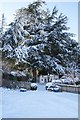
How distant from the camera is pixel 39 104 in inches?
171

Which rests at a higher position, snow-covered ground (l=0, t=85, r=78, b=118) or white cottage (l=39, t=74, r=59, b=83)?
white cottage (l=39, t=74, r=59, b=83)

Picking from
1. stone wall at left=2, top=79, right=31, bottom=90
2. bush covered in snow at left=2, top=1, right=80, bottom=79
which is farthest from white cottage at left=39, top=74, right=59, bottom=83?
stone wall at left=2, top=79, right=31, bottom=90

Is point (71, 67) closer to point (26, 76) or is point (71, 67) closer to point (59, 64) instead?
point (59, 64)

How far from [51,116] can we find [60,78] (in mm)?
834

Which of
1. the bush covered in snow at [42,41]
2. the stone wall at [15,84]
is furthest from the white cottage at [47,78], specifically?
the stone wall at [15,84]

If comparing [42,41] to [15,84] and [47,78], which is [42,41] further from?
[15,84]

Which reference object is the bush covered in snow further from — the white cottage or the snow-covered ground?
the snow-covered ground

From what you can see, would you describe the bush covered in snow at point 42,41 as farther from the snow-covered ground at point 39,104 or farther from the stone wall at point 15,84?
the snow-covered ground at point 39,104

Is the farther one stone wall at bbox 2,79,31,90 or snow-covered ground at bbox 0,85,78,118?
stone wall at bbox 2,79,31,90

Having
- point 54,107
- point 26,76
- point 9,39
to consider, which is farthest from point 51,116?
point 9,39

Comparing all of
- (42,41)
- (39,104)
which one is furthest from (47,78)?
(42,41)

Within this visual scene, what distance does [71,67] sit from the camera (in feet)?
15.3

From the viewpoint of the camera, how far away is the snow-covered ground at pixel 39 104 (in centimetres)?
409

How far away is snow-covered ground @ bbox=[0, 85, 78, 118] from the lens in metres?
4.09
